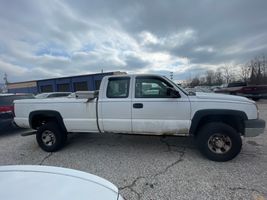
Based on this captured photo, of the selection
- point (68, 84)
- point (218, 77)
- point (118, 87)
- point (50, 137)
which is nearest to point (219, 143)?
point (118, 87)

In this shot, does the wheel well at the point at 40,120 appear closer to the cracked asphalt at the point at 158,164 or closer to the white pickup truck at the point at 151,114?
the white pickup truck at the point at 151,114

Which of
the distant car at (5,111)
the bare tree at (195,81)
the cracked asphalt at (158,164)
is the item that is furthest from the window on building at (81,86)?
the bare tree at (195,81)

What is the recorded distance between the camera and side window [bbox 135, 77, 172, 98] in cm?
402

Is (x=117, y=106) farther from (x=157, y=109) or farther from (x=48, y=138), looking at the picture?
(x=48, y=138)

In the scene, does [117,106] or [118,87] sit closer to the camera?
[117,106]

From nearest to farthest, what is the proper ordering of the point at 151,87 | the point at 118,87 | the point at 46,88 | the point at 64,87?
the point at 151,87, the point at 118,87, the point at 64,87, the point at 46,88

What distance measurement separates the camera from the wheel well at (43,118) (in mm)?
4592

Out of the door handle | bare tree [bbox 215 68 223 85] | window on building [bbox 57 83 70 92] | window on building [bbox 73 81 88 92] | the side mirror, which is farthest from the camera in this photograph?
bare tree [bbox 215 68 223 85]

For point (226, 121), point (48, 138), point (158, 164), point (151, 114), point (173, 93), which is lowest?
point (158, 164)

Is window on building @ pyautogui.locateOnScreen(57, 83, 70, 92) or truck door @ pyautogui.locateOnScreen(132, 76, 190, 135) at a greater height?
window on building @ pyautogui.locateOnScreen(57, 83, 70, 92)

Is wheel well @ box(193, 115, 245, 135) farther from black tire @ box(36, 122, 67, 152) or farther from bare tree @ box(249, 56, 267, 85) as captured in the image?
bare tree @ box(249, 56, 267, 85)

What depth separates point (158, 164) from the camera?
12.2 ft

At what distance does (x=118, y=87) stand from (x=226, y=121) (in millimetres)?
2580

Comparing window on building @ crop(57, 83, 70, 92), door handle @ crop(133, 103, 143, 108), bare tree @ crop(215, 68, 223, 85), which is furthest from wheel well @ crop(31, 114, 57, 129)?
bare tree @ crop(215, 68, 223, 85)
